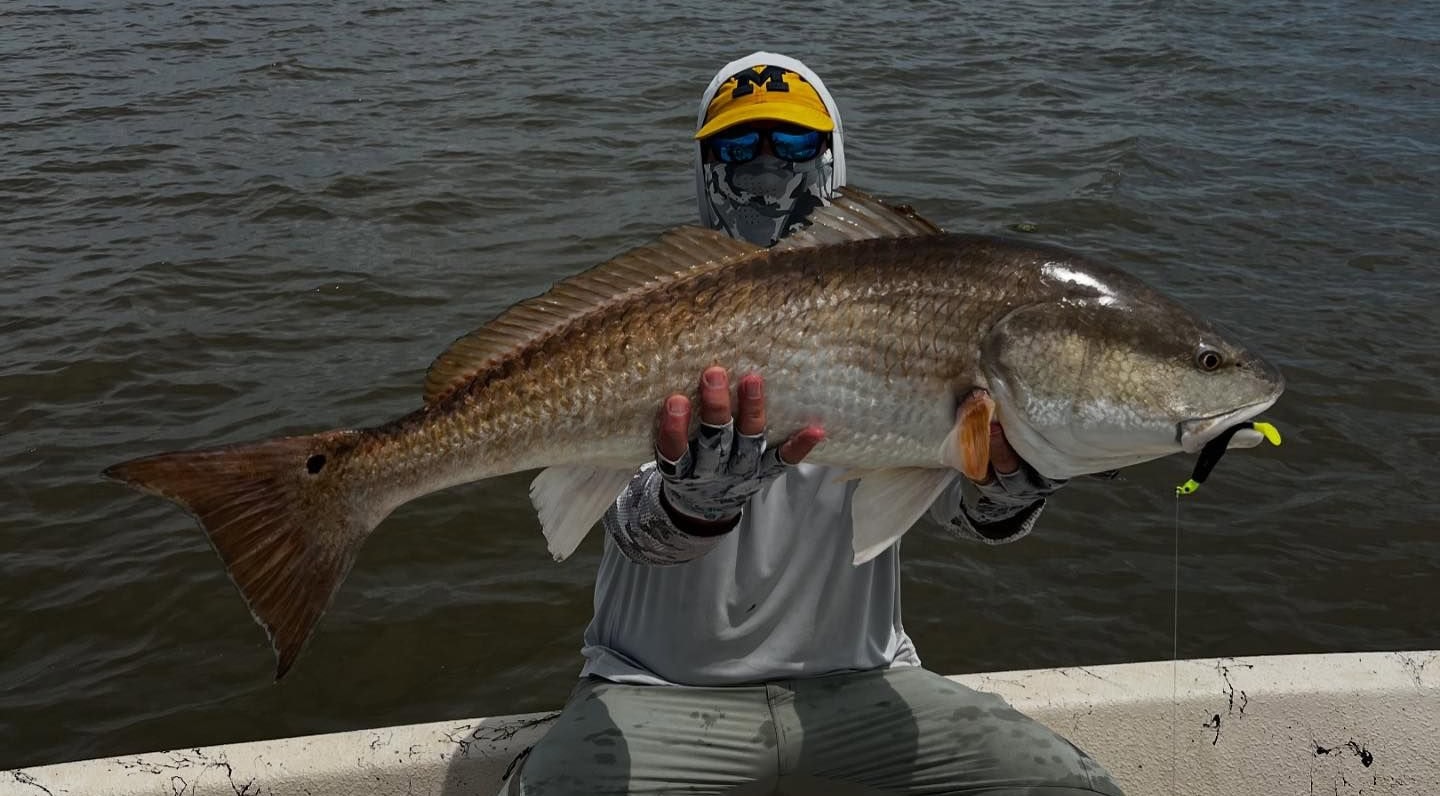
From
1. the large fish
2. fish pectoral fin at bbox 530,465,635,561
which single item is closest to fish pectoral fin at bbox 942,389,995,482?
the large fish

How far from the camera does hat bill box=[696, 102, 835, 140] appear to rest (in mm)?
3396

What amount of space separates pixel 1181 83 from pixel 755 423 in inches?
446

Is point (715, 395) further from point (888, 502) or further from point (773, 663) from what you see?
point (773, 663)

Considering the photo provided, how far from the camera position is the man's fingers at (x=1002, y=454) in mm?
2645

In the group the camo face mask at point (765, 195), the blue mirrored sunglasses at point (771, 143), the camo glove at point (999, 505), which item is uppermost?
the blue mirrored sunglasses at point (771, 143)

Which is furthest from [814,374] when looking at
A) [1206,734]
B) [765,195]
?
[1206,734]

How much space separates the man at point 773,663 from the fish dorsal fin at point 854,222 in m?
0.39

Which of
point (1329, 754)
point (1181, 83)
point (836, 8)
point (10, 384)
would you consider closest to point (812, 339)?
point (1329, 754)

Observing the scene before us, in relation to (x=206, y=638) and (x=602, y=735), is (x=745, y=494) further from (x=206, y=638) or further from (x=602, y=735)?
(x=206, y=638)

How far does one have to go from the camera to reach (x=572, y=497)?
2.72m

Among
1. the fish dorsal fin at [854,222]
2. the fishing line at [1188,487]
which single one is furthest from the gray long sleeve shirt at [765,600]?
the fish dorsal fin at [854,222]

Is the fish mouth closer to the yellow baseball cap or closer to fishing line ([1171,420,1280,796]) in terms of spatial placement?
fishing line ([1171,420,1280,796])

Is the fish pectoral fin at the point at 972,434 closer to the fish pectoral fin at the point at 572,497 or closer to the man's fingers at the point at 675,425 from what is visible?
the man's fingers at the point at 675,425

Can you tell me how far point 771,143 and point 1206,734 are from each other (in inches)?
81.5
